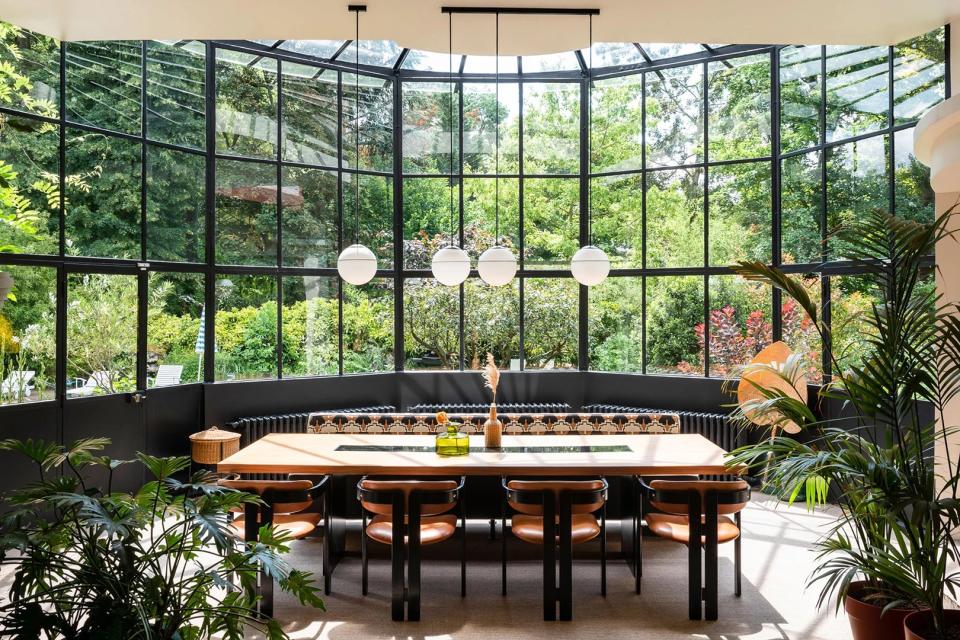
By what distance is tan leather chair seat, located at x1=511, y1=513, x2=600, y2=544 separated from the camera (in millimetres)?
4691

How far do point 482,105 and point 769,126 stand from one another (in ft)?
11.2

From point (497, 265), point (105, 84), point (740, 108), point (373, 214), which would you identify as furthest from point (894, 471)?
point (105, 84)

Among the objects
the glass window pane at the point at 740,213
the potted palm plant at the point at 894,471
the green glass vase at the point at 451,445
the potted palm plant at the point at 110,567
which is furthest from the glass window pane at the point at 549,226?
the potted palm plant at the point at 110,567

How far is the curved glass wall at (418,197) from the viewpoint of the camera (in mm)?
6574

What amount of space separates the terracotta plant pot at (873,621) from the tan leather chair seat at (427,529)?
91.8 inches

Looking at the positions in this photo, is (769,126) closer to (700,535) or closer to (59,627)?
(700,535)

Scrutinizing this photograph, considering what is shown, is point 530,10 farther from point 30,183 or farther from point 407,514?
point 30,183

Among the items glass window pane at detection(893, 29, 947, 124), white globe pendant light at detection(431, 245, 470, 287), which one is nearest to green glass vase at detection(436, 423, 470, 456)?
white globe pendant light at detection(431, 245, 470, 287)

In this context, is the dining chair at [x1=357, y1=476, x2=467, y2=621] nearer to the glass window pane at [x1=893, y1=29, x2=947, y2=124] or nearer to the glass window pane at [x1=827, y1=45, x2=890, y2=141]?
the glass window pane at [x1=893, y1=29, x2=947, y2=124]

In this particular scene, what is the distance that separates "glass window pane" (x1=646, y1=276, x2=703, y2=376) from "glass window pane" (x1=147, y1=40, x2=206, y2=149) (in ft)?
18.0

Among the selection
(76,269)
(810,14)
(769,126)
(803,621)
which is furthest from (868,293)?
(76,269)

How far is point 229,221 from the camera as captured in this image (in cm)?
812

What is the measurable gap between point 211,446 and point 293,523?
8.58 ft

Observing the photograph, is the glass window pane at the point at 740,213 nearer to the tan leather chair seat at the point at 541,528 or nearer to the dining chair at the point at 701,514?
the dining chair at the point at 701,514
